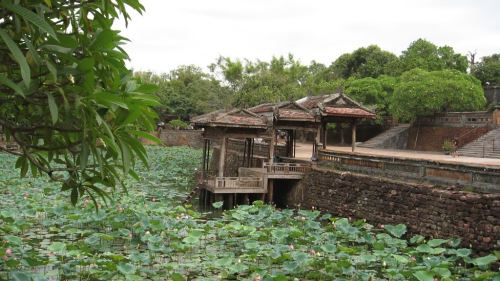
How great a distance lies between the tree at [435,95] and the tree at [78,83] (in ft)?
83.4

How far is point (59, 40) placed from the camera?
318 centimetres

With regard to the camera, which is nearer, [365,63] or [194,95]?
[365,63]

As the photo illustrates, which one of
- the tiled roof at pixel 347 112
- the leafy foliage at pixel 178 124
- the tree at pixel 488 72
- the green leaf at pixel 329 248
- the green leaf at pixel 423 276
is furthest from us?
the leafy foliage at pixel 178 124

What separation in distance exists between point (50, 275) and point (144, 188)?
12.5m

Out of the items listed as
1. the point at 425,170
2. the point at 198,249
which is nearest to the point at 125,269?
the point at 198,249

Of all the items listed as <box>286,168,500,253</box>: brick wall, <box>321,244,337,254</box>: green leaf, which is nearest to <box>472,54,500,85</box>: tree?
<box>286,168,500,253</box>: brick wall

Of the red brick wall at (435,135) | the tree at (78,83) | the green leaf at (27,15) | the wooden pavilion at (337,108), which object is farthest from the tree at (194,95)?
the green leaf at (27,15)

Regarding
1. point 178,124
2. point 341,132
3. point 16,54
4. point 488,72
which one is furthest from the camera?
point 178,124

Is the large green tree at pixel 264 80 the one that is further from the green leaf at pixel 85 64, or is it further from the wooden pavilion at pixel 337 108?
the green leaf at pixel 85 64

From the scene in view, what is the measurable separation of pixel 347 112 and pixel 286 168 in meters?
3.96

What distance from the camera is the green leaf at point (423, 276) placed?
255 inches

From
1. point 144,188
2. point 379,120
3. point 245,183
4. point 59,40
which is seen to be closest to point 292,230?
point 59,40

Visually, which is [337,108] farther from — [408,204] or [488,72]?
[488,72]

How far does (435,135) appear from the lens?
2858 cm
